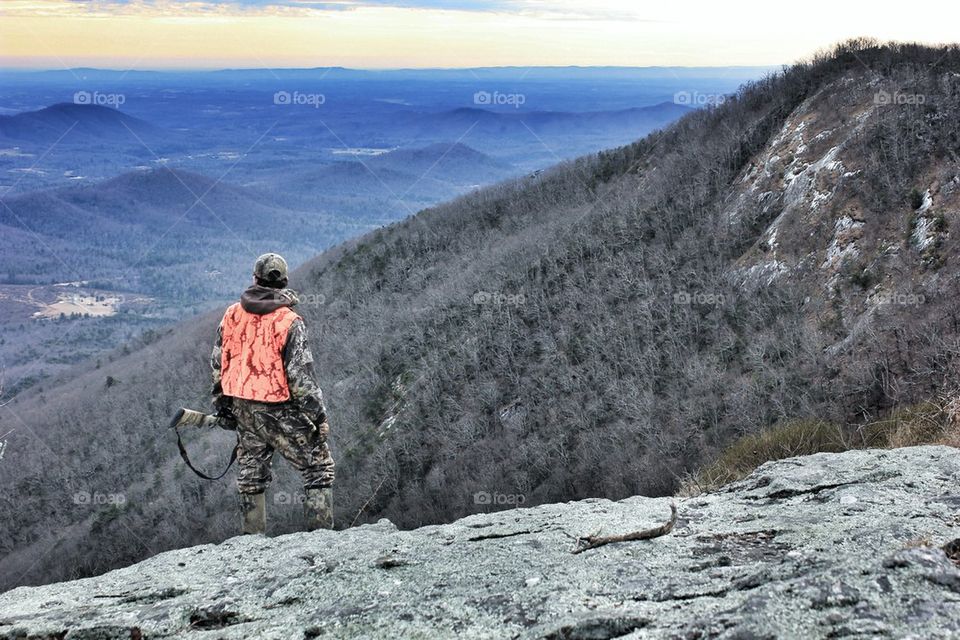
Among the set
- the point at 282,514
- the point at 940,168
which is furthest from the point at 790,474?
the point at 282,514

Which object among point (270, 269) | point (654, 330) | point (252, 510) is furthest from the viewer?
point (654, 330)

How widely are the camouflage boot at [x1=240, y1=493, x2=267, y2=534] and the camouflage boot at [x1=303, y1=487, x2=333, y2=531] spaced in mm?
385

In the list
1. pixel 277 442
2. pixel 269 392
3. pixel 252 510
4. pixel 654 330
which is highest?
pixel 269 392

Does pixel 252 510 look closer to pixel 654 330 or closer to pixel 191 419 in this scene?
pixel 191 419

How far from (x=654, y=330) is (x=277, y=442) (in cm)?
1038

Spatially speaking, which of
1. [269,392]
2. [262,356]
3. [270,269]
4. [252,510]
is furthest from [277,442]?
[270,269]

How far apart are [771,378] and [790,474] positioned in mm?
5567

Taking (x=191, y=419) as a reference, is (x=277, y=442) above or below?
below

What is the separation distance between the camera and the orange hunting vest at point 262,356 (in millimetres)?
5984

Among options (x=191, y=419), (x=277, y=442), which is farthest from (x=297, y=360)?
(x=191, y=419)

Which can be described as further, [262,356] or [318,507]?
[318,507]

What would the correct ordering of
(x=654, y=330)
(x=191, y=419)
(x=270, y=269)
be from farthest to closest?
(x=654, y=330) → (x=191, y=419) → (x=270, y=269)

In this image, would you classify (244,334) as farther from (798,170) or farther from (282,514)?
(798,170)

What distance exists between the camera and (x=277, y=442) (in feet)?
20.2
